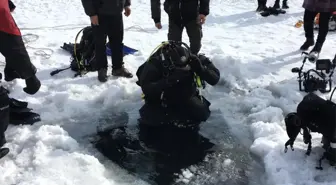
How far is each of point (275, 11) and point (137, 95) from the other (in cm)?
456

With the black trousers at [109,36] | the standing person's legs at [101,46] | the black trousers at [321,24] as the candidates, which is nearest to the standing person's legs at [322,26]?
the black trousers at [321,24]

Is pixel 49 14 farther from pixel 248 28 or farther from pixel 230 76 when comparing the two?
pixel 230 76

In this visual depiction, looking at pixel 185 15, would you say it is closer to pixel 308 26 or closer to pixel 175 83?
pixel 175 83

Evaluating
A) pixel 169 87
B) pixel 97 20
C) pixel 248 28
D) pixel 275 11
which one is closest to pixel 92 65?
pixel 97 20

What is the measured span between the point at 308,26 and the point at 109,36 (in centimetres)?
300

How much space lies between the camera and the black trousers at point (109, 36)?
15.6 feet

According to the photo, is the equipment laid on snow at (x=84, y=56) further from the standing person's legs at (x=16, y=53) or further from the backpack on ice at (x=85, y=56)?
the standing person's legs at (x=16, y=53)

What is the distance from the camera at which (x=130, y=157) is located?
11.8 ft

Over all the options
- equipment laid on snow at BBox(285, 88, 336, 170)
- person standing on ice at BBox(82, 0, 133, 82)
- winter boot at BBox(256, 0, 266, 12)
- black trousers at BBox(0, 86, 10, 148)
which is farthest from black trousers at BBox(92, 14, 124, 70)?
winter boot at BBox(256, 0, 266, 12)

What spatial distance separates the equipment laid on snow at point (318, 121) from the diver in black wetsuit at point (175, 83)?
100cm

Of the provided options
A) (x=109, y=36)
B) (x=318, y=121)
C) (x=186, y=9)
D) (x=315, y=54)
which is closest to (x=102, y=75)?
(x=109, y=36)

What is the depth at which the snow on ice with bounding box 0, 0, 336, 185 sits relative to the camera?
10.7 feet

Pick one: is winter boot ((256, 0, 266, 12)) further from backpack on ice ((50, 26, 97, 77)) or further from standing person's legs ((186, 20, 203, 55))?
backpack on ice ((50, 26, 97, 77))

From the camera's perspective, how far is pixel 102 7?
4.61m
